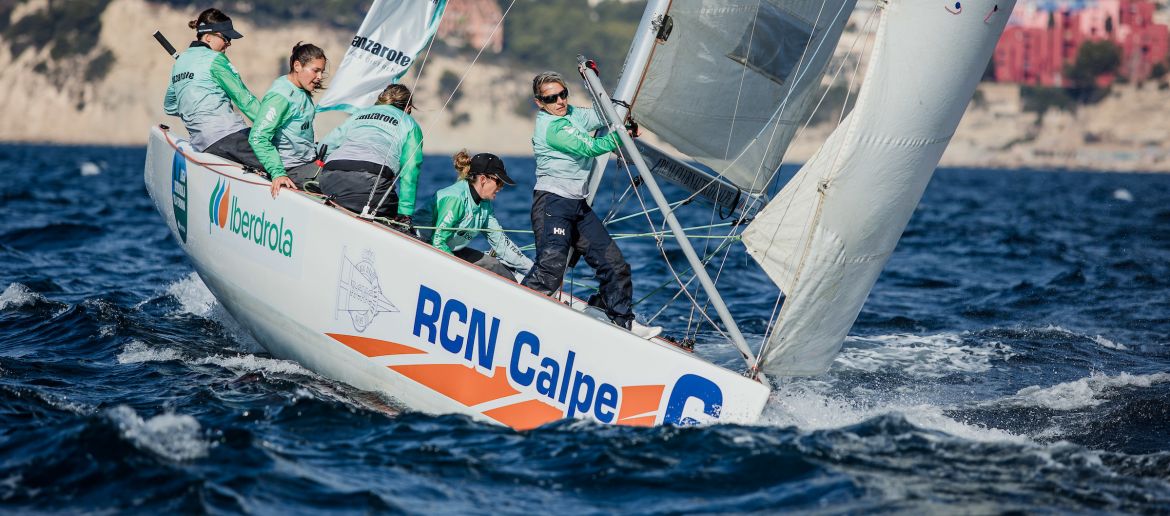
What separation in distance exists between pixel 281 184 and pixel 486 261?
1.11m

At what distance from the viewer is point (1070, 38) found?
87.4m

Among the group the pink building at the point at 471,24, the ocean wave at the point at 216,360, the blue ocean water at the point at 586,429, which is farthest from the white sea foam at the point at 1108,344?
the pink building at the point at 471,24

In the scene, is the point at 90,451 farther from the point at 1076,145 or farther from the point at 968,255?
the point at 1076,145

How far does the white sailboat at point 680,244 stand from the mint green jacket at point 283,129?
0.20 meters

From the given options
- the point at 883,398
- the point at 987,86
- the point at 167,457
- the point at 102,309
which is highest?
the point at 987,86

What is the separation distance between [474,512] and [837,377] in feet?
10.7

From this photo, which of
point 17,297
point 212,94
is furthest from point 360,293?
point 17,297

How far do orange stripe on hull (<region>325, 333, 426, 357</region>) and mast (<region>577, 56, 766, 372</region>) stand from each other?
130 centimetres

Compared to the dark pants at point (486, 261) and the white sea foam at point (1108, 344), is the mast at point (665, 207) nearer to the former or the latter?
the dark pants at point (486, 261)

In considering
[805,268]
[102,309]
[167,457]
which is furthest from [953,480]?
[102,309]

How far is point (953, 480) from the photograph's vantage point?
13.9ft

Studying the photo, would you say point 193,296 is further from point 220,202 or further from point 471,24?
point 471,24

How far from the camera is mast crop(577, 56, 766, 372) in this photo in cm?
497

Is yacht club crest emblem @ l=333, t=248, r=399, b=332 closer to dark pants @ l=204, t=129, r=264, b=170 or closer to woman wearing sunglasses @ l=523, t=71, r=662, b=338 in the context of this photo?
woman wearing sunglasses @ l=523, t=71, r=662, b=338
